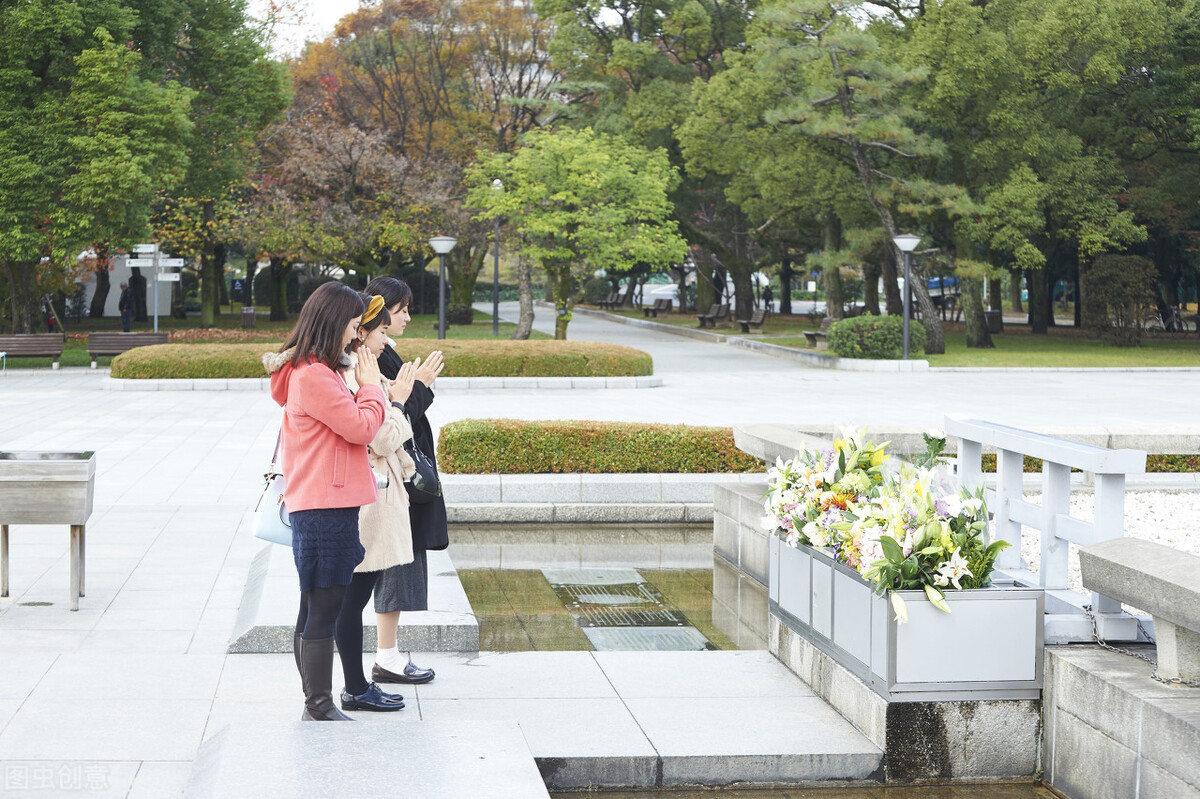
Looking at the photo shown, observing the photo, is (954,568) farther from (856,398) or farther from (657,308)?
Result: (657,308)

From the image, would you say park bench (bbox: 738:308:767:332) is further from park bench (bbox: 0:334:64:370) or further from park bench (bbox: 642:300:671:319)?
park bench (bbox: 0:334:64:370)

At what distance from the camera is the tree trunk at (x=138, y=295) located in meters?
46.8

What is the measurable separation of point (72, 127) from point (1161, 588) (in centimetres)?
2663

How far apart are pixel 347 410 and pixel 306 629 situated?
880mm

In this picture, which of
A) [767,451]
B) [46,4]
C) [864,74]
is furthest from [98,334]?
[767,451]

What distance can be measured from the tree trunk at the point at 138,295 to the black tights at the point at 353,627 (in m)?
43.9

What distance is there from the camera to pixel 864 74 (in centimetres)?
3102

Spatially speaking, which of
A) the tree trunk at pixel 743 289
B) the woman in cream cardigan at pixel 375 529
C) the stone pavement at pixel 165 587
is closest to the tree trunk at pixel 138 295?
the tree trunk at pixel 743 289

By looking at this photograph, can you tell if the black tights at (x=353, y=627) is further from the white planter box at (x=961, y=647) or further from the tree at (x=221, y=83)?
the tree at (x=221, y=83)

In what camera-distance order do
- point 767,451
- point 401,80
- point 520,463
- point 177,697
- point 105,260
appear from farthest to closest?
point 401,80, point 105,260, point 520,463, point 767,451, point 177,697

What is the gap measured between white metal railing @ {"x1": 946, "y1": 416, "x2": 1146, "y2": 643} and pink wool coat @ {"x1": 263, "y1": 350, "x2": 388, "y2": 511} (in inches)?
96.5

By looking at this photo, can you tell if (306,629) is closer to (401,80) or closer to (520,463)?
(520,463)

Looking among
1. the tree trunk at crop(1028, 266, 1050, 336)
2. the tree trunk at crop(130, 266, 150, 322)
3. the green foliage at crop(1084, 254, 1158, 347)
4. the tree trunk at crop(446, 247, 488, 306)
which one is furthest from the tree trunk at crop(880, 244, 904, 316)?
the tree trunk at crop(130, 266, 150, 322)

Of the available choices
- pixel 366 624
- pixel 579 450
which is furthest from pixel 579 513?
pixel 366 624
